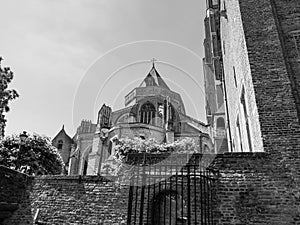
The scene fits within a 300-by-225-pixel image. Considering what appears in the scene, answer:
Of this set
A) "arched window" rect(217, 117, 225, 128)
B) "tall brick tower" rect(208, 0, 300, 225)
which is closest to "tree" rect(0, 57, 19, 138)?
"tall brick tower" rect(208, 0, 300, 225)

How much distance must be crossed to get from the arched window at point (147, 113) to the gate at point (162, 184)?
24.4 meters

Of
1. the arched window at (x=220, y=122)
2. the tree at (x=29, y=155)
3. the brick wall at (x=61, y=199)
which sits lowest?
the brick wall at (x=61, y=199)

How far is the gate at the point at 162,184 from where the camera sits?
18.6 ft

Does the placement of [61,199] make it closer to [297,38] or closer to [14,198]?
[14,198]

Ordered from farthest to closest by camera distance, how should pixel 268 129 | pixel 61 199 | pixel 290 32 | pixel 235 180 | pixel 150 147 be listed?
pixel 150 147 < pixel 290 32 < pixel 61 199 < pixel 268 129 < pixel 235 180

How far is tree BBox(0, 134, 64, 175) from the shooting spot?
44.8 ft

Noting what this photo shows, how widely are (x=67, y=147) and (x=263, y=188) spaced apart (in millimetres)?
38253

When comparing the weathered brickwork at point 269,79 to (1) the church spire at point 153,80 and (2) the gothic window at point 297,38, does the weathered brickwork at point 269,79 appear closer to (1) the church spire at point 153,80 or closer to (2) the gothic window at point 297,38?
(2) the gothic window at point 297,38

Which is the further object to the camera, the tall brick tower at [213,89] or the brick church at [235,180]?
the tall brick tower at [213,89]

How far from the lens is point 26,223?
681cm

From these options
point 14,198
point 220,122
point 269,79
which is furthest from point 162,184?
point 220,122

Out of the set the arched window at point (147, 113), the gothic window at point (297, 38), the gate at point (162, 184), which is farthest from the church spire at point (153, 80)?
the gate at point (162, 184)

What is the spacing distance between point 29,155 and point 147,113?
19.4 meters

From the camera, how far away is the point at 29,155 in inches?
547
